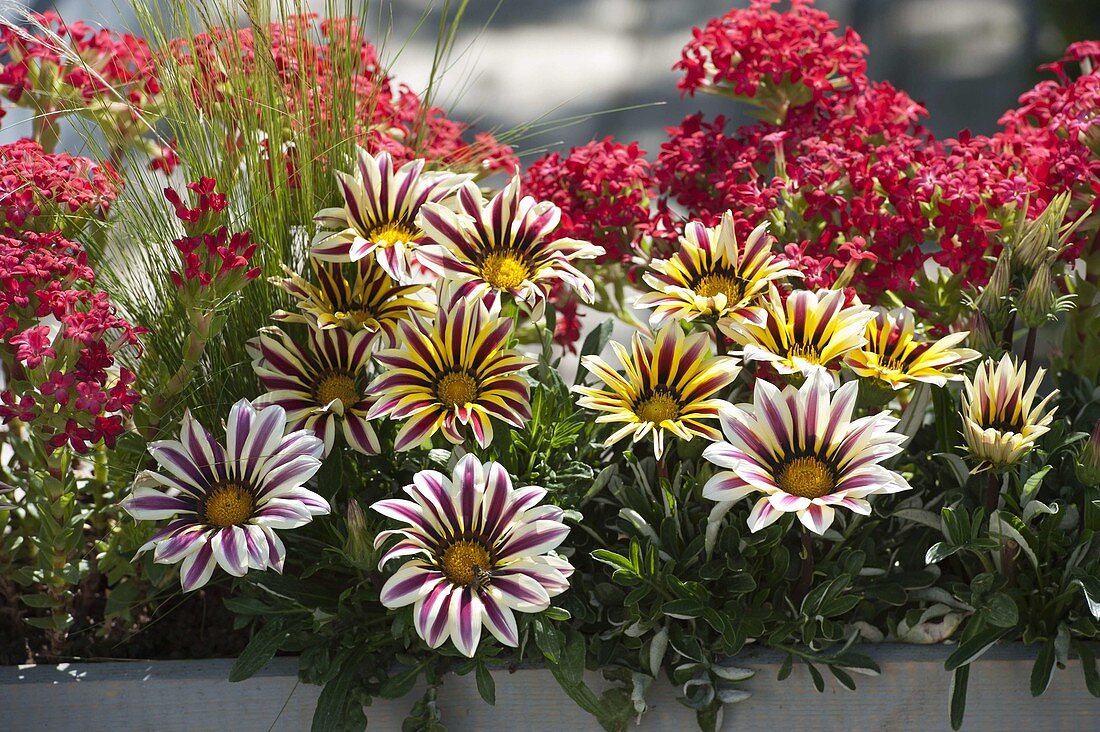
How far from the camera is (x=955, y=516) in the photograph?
3.08ft

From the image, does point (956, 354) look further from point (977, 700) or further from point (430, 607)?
point (430, 607)

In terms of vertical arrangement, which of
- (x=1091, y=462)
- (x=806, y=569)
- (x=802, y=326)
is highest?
(x=802, y=326)

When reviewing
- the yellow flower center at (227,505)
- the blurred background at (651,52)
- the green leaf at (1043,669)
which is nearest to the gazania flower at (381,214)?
the yellow flower center at (227,505)

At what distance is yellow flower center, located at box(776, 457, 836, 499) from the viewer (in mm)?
879

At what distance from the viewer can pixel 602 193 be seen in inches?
50.4

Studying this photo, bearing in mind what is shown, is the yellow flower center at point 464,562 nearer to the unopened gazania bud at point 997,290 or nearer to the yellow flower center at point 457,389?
the yellow flower center at point 457,389

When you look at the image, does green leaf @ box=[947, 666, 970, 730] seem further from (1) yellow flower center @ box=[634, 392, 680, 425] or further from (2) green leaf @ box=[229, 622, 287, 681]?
(2) green leaf @ box=[229, 622, 287, 681]

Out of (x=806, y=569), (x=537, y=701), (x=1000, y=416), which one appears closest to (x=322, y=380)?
(x=537, y=701)

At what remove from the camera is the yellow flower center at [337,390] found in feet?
3.34

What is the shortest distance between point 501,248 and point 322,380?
21 cm

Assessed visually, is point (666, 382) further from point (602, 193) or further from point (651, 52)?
point (651, 52)

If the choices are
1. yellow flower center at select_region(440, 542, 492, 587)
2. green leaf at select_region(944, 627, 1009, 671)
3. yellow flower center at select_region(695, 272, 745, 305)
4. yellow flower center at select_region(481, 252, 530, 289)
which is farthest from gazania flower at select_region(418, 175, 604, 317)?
green leaf at select_region(944, 627, 1009, 671)

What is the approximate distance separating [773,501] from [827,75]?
0.72 meters

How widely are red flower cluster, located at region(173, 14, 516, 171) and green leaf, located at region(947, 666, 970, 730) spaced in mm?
731
